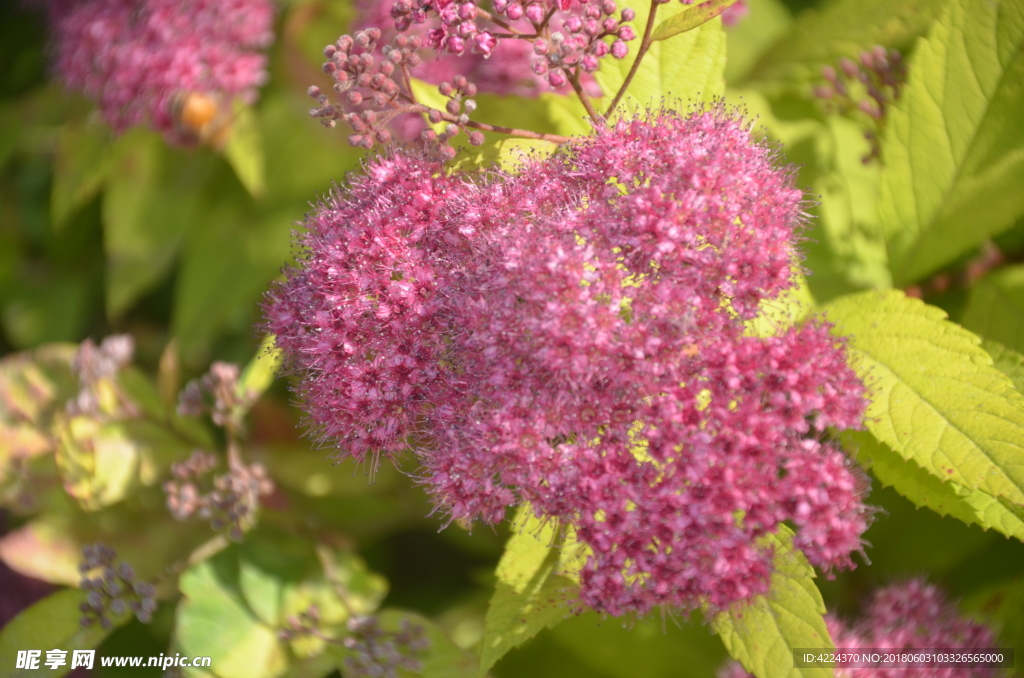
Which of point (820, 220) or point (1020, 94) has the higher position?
point (1020, 94)

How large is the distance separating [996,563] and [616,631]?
37.2 inches

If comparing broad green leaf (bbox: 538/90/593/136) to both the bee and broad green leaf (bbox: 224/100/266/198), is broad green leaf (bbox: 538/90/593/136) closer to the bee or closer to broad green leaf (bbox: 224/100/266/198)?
broad green leaf (bbox: 224/100/266/198)

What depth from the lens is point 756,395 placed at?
117cm

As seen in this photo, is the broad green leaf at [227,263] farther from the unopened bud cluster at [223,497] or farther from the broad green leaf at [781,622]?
the broad green leaf at [781,622]

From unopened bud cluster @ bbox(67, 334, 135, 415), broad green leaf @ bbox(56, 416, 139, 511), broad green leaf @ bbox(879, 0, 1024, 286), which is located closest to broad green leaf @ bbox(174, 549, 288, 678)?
broad green leaf @ bbox(56, 416, 139, 511)

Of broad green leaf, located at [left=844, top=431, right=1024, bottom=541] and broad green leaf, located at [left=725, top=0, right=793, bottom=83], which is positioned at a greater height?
broad green leaf, located at [left=725, top=0, right=793, bottom=83]

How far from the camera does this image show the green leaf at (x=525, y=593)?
1.29 metres

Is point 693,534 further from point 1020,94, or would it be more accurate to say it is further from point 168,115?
point 168,115

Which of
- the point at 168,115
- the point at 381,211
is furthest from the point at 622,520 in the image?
the point at 168,115

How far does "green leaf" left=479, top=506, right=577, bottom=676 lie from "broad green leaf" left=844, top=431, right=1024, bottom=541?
578 mm

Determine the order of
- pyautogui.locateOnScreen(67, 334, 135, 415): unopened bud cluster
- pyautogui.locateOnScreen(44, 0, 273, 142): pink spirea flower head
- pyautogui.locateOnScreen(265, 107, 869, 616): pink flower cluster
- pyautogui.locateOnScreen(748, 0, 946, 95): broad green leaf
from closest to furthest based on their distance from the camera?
pyautogui.locateOnScreen(265, 107, 869, 616): pink flower cluster
pyautogui.locateOnScreen(748, 0, 946, 95): broad green leaf
pyautogui.locateOnScreen(67, 334, 135, 415): unopened bud cluster
pyautogui.locateOnScreen(44, 0, 273, 142): pink spirea flower head

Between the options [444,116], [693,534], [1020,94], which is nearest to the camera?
[693,534]

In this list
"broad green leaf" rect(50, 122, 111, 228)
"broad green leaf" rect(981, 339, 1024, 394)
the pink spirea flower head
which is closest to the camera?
"broad green leaf" rect(981, 339, 1024, 394)

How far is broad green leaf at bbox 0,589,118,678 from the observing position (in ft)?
5.91
